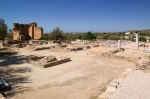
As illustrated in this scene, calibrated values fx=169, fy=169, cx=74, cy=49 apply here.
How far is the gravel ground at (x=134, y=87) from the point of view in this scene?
7605 millimetres

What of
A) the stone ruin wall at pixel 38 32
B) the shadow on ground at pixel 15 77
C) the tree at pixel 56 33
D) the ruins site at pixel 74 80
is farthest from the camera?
the tree at pixel 56 33

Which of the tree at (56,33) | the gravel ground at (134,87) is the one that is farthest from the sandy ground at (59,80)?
the tree at (56,33)

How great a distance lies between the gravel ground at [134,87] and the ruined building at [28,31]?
3132 cm

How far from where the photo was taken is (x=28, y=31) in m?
41.2

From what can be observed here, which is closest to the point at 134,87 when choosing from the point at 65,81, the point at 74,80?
the point at 74,80

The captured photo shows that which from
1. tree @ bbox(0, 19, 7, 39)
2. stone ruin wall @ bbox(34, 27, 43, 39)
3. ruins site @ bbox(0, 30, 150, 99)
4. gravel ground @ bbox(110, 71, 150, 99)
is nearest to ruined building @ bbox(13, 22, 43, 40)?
stone ruin wall @ bbox(34, 27, 43, 39)

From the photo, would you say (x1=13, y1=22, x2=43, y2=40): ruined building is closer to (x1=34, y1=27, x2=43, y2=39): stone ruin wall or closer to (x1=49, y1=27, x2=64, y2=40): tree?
(x1=34, y1=27, x2=43, y2=39): stone ruin wall

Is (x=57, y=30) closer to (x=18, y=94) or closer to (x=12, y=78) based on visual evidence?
(x=12, y=78)

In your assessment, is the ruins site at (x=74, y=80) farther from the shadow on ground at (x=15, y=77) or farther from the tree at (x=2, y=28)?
the tree at (x=2, y=28)

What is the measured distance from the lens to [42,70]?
14.0m

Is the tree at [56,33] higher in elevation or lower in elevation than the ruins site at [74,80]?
higher

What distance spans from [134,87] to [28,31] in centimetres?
3619

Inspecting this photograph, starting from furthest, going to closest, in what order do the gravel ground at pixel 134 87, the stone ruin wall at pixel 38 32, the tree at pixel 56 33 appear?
the tree at pixel 56 33 < the stone ruin wall at pixel 38 32 < the gravel ground at pixel 134 87

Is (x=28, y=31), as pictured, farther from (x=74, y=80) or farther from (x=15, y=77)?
(x=74, y=80)
